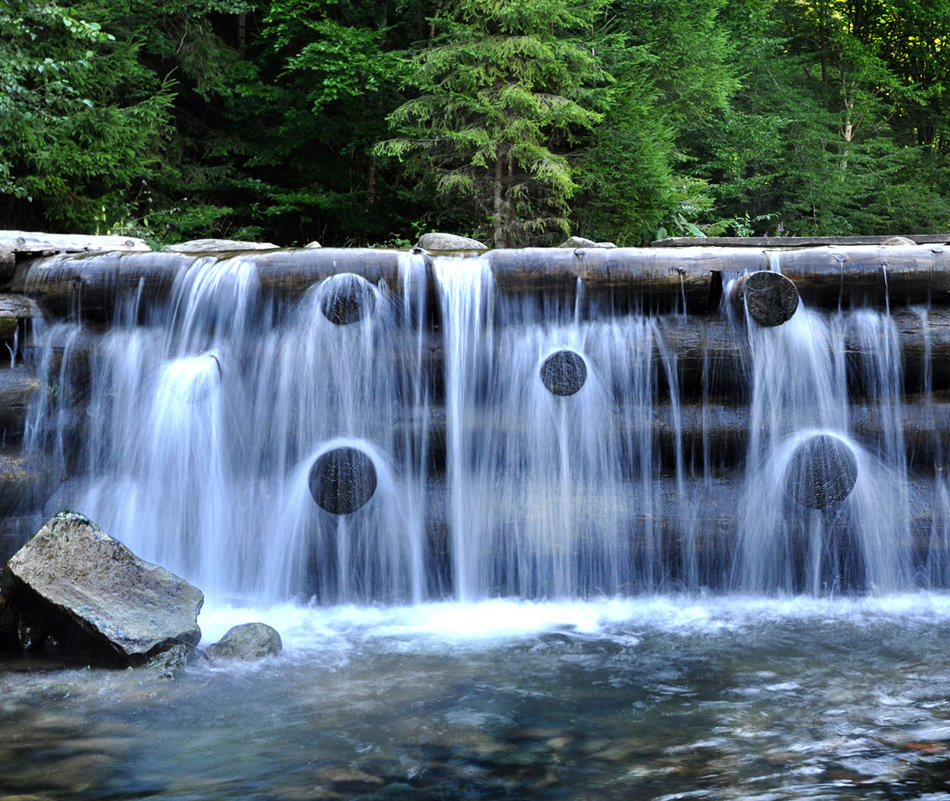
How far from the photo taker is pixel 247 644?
4.97 metres

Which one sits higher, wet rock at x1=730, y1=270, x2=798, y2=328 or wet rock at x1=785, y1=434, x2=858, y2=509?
wet rock at x1=730, y1=270, x2=798, y2=328

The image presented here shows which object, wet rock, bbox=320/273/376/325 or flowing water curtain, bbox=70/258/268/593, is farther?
wet rock, bbox=320/273/376/325

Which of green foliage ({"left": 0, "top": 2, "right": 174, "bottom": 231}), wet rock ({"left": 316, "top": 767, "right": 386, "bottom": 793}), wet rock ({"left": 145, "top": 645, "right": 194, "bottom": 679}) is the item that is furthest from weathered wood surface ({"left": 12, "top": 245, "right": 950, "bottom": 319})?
green foliage ({"left": 0, "top": 2, "right": 174, "bottom": 231})

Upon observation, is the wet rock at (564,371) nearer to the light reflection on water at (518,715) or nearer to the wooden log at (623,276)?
the wooden log at (623,276)

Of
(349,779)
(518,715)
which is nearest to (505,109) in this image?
(518,715)

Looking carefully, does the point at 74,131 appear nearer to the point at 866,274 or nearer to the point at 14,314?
the point at 14,314

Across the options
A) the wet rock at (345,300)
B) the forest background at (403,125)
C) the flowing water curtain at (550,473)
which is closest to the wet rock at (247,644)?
the flowing water curtain at (550,473)

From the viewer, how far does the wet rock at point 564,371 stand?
21.3 ft

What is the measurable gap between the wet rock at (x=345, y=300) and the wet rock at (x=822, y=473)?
3192 millimetres

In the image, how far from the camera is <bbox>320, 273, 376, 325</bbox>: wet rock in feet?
21.8

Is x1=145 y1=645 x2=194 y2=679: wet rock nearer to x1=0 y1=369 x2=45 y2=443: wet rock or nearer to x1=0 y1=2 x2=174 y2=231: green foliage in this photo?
x1=0 y1=369 x2=45 y2=443: wet rock

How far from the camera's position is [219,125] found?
1911cm

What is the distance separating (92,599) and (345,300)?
2.70 meters

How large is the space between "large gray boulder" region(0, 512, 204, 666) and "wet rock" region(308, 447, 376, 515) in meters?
1.20
